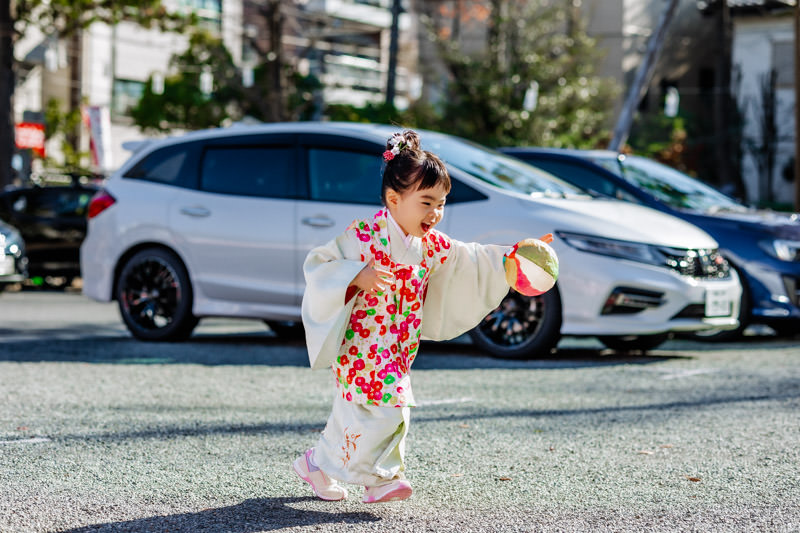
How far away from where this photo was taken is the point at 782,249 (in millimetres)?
9289

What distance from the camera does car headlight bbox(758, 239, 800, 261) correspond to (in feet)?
30.4

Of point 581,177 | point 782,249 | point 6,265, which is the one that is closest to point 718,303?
point 782,249

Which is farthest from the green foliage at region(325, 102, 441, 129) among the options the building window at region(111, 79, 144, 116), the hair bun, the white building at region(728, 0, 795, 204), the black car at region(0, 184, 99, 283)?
the hair bun

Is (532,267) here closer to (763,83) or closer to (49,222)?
(49,222)

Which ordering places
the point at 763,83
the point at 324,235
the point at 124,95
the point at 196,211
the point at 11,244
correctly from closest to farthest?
the point at 324,235
the point at 196,211
the point at 11,244
the point at 763,83
the point at 124,95

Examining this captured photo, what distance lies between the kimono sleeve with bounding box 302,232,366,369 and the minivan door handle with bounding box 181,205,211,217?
502cm

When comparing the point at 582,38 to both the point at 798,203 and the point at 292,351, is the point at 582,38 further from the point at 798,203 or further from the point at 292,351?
the point at 292,351

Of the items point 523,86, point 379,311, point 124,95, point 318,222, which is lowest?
point 379,311

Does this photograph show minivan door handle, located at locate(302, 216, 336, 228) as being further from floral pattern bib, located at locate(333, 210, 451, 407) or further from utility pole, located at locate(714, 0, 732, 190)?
utility pole, located at locate(714, 0, 732, 190)

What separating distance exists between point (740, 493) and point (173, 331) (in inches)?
219

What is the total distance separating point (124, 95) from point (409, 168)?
39.3m

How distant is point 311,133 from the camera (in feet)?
28.7

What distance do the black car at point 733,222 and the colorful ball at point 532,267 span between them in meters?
5.65

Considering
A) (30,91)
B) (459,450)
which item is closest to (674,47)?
(30,91)
